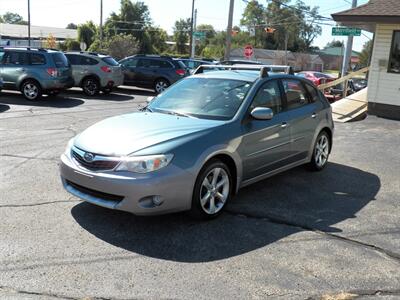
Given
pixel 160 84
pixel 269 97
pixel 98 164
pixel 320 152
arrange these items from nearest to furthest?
pixel 98 164 < pixel 269 97 < pixel 320 152 < pixel 160 84

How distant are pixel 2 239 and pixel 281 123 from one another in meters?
3.63

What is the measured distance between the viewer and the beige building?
14.0 m

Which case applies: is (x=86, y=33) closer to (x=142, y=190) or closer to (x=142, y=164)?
(x=142, y=164)

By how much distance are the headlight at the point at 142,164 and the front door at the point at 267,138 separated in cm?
128

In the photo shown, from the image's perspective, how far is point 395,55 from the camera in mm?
14148

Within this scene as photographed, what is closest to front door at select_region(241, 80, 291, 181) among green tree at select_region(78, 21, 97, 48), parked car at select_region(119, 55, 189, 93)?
parked car at select_region(119, 55, 189, 93)

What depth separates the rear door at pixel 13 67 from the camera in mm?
15516

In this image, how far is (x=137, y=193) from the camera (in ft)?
14.8

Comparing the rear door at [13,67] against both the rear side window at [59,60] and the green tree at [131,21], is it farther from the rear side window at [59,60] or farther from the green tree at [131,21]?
the green tree at [131,21]

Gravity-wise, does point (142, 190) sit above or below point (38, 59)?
below

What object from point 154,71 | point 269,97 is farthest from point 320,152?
point 154,71

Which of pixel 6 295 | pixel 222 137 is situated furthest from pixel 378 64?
pixel 6 295

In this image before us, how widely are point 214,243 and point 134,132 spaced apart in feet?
4.79

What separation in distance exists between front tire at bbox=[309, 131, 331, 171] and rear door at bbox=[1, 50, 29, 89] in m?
11.3
